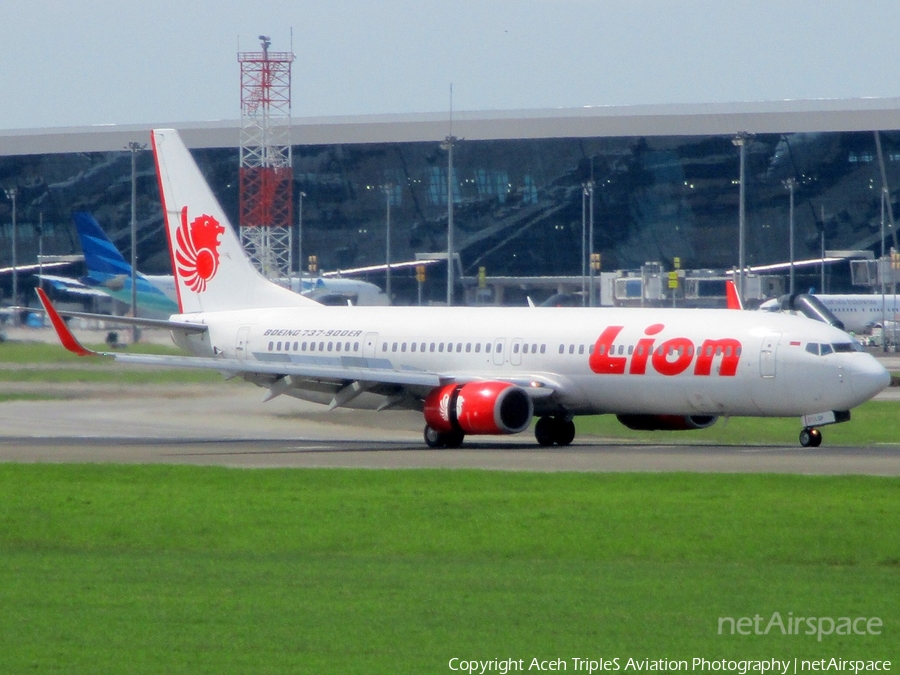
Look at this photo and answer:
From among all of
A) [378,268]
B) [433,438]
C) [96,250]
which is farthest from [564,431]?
[378,268]

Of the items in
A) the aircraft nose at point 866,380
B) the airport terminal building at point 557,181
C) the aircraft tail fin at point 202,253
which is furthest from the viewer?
the airport terminal building at point 557,181

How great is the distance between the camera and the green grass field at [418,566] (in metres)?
11.3

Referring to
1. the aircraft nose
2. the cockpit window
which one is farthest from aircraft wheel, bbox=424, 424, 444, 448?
the aircraft nose

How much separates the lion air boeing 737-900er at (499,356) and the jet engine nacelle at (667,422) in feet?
0.10

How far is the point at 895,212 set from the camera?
115500 mm

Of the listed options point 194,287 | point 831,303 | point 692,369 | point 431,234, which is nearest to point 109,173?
point 431,234

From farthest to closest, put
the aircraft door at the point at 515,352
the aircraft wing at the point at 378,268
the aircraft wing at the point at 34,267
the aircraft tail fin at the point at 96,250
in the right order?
the aircraft wing at the point at 34,267
the aircraft wing at the point at 378,268
the aircraft tail fin at the point at 96,250
the aircraft door at the point at 515,352

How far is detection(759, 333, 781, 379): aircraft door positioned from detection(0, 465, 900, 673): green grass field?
7214 mm

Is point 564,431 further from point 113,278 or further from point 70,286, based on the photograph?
point 70,286

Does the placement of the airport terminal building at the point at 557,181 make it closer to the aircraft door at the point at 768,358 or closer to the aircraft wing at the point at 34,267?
the aircraft wing at the point at 34,267

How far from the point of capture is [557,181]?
12131 cm

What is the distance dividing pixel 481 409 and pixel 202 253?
10853 millimetres

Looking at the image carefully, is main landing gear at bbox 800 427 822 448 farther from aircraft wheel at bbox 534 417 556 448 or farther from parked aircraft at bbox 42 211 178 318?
parked aircraft at bbox 42 211 178 318

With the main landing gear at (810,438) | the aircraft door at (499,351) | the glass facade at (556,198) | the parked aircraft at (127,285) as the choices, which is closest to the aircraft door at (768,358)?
the main landing gear at (810,438)
